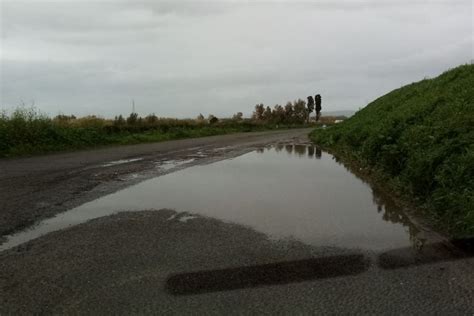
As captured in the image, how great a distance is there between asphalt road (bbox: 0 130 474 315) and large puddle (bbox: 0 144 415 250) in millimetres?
429

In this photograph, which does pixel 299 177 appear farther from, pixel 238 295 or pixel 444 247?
pixel 238 295

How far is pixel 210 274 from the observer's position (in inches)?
182

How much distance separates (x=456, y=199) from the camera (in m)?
6.52

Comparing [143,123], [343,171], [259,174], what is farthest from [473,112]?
[143,123]

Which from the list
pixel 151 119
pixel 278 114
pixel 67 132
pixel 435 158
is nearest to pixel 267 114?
pixel 278 114

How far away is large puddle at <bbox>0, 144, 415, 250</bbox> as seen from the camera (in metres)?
6.19

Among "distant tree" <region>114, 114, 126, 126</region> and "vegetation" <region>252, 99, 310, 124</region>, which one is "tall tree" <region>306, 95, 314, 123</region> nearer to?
"vegetation" <region>252, 99, 310, 124</region>

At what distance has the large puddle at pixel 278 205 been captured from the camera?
619 centimetres

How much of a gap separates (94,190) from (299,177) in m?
5.22

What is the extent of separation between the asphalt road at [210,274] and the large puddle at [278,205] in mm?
429

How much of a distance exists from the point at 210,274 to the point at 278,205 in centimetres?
366

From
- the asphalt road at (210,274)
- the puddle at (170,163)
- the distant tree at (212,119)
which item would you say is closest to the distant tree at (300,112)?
the distant tree at (212,119)

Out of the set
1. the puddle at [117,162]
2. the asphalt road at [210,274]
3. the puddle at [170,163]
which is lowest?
the asphalt road at [210,274]

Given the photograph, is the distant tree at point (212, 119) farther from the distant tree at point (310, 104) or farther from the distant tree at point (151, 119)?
the distant tree at point (310, 104)
